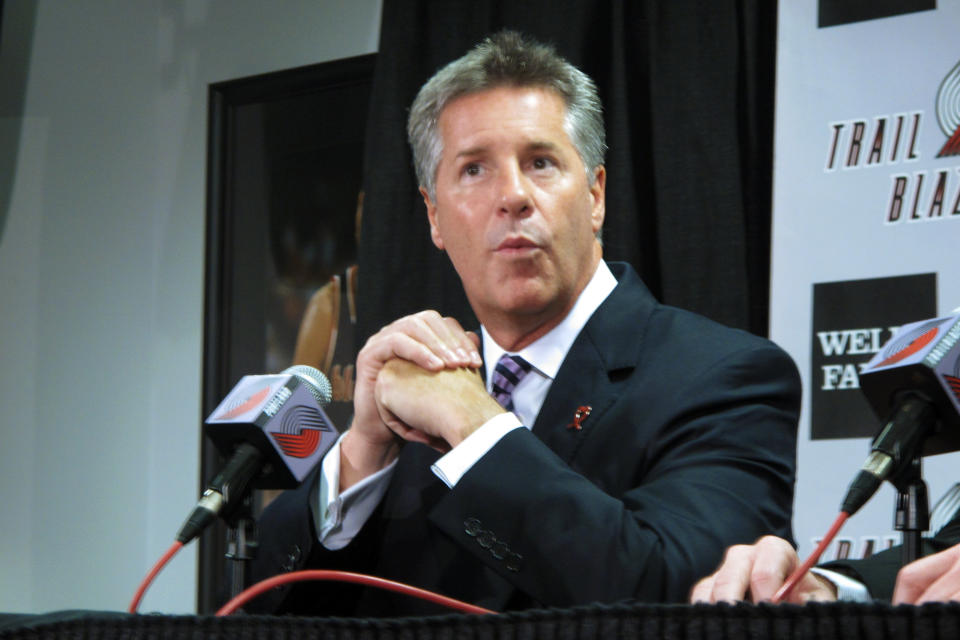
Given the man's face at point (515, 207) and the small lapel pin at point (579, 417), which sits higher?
the man's face at point (515, 207)

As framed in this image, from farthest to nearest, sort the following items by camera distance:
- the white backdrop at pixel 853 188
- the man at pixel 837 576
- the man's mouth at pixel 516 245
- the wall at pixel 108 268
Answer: the wall at pixel 108 268, the white backdrop at pixel 853 188, the man's mouth at pixel 516 245, the man at pixel 837 576

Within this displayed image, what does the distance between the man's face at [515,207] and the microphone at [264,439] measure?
494mm

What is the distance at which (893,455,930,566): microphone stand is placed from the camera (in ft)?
3.21

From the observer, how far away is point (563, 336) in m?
1.69

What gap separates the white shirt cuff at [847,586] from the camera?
105cm

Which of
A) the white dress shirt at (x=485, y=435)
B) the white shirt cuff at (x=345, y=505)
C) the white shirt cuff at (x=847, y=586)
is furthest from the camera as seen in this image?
the white shirt cuff at (x=345, y=505)

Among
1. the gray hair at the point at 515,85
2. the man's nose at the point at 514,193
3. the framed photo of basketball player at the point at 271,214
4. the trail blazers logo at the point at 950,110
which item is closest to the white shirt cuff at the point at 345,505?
the man's nose at the point at 514,193

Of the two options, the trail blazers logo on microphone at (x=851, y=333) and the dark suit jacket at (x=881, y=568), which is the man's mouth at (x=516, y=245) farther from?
the trail blazers logo on microphone at (x=851, y=333)

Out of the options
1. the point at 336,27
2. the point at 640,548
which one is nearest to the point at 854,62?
the point at 640,548

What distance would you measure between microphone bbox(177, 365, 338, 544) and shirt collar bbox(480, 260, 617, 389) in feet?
1.60

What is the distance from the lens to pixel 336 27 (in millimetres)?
3576

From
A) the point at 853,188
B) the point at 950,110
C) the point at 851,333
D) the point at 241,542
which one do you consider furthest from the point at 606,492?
the point at 950,110

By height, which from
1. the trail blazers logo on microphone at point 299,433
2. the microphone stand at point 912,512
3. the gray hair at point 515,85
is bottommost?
the microphone stand at point 912,512

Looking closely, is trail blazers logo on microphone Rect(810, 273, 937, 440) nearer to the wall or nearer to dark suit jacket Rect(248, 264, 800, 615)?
dark suit jacket Rect(248, 264, 800, 615)
